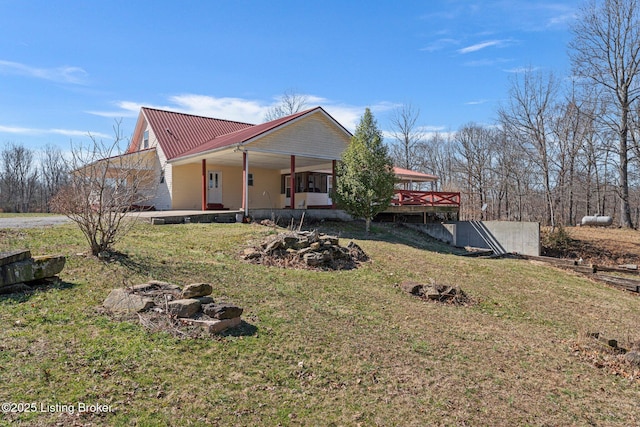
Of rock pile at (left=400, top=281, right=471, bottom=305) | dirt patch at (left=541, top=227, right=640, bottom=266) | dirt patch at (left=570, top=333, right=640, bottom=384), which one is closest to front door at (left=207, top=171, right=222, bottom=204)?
rock pile at (left=400, top=281, right=471, bottom=305)

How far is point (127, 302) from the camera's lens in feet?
18.1

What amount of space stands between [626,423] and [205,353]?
4.95 metres

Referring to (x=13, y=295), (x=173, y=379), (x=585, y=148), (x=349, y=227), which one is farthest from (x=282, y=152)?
(x=585, y=148)

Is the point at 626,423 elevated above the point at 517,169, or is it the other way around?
the point at 517,169

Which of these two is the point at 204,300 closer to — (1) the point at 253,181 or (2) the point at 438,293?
(2) the point at 438,293

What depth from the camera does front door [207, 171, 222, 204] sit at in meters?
21.3

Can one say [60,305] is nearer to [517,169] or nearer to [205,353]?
[205,353]

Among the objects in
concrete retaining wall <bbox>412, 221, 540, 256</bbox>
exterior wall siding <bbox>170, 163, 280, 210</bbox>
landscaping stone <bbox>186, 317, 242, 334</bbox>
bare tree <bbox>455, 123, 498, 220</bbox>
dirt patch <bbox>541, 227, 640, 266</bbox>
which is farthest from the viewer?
bare tree <bbox>455, 123, 498, 220</bbox>

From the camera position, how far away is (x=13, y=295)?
220 inches

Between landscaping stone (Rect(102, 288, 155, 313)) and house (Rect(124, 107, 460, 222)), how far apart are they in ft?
34.4

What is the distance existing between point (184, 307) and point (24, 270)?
274 centimetres

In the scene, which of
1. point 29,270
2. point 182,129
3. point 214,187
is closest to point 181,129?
point 182,129

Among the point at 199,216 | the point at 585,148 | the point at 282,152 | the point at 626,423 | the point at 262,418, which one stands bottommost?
the point at 626,423

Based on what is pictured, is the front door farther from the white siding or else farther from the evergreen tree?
the evergreen tree
